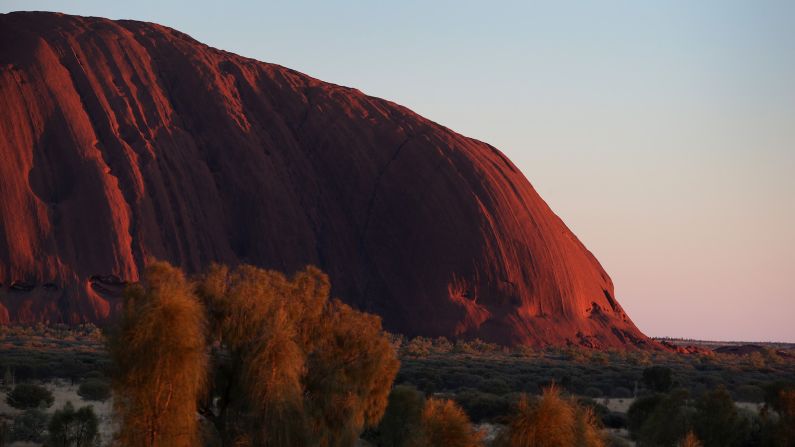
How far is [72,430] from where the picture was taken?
72.4 ft

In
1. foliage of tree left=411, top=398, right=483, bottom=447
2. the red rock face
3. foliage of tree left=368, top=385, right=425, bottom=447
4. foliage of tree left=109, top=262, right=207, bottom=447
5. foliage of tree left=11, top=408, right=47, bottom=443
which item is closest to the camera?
foliage of tree left=109, top=262, right=207, bottom=447

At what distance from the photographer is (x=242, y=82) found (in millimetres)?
78250

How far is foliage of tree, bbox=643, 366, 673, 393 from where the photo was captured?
4106 centimetres

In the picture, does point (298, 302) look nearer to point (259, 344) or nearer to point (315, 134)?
point (259, 344)

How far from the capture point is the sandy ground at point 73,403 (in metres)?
24.5

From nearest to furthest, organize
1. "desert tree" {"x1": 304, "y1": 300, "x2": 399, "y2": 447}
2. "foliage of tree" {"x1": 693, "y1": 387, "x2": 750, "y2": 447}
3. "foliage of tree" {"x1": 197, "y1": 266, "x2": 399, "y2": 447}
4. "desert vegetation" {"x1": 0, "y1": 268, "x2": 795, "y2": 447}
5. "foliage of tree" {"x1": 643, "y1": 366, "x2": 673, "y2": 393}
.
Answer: "desert vegetation" {"x1": 0, "y1": 268, "x2": 795, "y2": 447} < "foliage of tree" {"x1": 197, "y1": 266, "x2": 399, "y2": 447} < "desert tree" {"x1": 304, "y1": 300, "x2": 399, "y2": 447} < "foliage of tree" {"x1": 693, "y1": 387, "x2": 750, "y2": 447} < "foliage of tree" {"x1": 643, "y1": 366, "x2": 673, "y2": 393}

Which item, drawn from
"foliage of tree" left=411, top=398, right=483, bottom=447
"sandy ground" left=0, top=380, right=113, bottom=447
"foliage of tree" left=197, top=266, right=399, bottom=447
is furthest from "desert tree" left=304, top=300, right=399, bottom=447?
"sandy ground" left=0, top=380, right=113, bottom=447

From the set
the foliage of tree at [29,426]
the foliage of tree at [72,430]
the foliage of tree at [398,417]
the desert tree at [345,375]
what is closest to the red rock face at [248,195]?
the foliage of tree at [29,426]

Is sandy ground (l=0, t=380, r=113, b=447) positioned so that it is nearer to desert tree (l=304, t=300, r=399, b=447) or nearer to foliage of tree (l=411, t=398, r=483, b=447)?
desert tree (l=304, t=300, r=399, b=447)

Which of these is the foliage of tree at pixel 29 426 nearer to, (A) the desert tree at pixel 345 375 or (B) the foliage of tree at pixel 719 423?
(A) the desert tree at pixel 345 375

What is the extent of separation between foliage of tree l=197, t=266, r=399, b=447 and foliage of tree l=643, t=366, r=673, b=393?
2325 cm

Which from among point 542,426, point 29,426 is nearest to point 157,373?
point 542,426

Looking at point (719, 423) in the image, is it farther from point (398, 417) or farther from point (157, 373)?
point (157, 373)

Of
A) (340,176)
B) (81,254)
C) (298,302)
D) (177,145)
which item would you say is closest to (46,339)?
(81,254)
